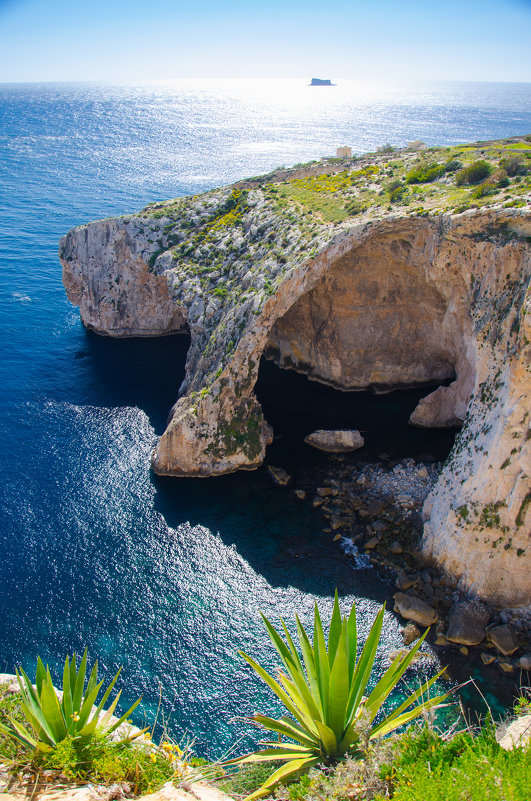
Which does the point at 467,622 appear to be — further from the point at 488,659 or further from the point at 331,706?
the point at 331,706

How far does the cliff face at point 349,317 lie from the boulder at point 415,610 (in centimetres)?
275

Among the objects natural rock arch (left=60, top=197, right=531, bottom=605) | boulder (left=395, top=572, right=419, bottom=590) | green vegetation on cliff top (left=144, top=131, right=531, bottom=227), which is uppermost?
green vegetation on cliff top (left=144, top=131, right=531, bottom=227)

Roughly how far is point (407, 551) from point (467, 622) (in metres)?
5.41

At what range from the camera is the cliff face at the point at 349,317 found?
27.1 metres

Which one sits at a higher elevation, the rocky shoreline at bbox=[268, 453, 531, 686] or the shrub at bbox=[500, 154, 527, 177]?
the shrub at bbox=[500, 154, 527, 177]

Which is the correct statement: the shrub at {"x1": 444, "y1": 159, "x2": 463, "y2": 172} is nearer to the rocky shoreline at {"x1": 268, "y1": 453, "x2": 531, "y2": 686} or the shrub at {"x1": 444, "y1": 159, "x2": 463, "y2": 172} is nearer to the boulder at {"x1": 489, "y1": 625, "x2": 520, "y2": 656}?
the rocky shoreline at {"x1": 268, "y1": 453, "x2": 531, "y2": 686}

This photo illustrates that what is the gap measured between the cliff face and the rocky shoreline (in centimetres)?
121

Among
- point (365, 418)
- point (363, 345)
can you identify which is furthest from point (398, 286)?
point (365, 418)

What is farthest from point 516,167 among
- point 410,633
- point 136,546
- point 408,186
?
point 136,546

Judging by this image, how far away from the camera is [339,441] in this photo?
129 ft

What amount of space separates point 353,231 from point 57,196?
291 ft

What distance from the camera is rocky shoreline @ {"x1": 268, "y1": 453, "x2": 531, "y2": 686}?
82.4 feet

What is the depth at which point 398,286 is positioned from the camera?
42344 millimetres

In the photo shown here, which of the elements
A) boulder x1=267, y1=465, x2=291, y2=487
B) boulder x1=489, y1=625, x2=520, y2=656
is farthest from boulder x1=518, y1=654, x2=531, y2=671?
boulder x1=267, y1=465, x2=291, y2=487
